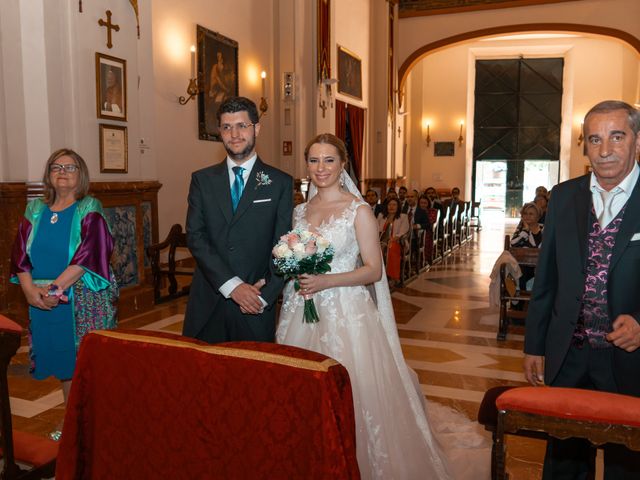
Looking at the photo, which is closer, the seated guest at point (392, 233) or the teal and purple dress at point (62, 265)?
the teal and purple dress at point (62, 265)

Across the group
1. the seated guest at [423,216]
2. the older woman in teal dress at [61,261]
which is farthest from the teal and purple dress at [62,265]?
the seated guest at [423,216]

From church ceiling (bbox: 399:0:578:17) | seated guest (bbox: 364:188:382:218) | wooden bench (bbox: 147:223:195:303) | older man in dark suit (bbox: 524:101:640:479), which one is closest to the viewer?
older man in dark suit (bbox: 524:101:640:479)

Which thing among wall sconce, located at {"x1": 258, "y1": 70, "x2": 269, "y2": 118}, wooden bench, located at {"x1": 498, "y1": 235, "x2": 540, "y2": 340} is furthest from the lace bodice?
wall sconce, located at {"x1": 258, "y1": 70, "x2": 269, "y2": 118}

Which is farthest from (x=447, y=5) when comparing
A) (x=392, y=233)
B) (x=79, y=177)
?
(x=79, y=177)

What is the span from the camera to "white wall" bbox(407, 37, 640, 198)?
742 inches

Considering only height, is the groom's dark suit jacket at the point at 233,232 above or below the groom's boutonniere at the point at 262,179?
below

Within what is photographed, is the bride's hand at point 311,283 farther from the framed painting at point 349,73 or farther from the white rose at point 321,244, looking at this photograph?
the framed painting at point 349,73

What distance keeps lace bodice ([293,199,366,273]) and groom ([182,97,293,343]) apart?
0.65ft

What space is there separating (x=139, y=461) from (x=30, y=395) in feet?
8.92

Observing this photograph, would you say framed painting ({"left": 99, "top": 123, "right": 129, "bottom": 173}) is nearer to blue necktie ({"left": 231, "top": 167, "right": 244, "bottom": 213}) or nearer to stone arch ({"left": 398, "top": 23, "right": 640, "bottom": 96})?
blue necktie ({"left": 231, "top": 167, "right": 244, "bottom": 213})

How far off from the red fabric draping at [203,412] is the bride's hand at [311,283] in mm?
782

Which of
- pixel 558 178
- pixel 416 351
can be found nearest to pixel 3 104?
pixel 416 351

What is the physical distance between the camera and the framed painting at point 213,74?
855 cm

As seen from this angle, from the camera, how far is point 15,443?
8.32ft
